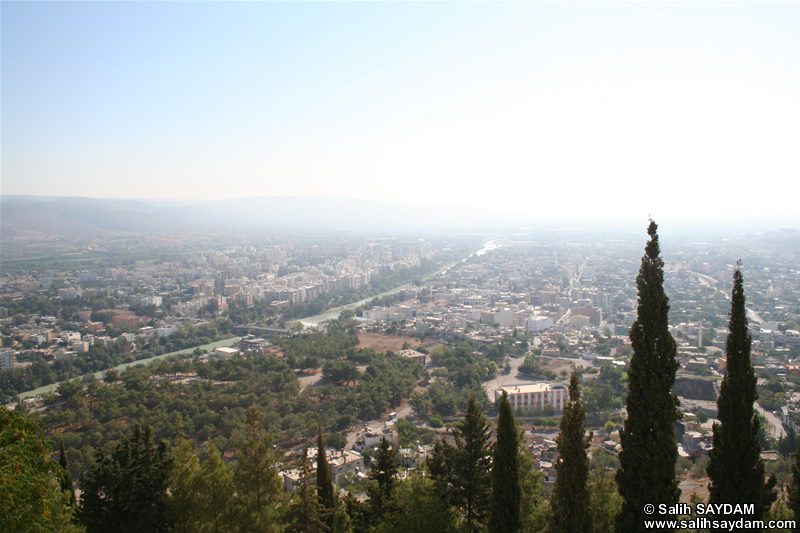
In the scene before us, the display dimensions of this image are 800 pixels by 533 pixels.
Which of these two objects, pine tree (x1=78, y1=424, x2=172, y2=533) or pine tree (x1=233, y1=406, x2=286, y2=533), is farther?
pine tree (x1=78, y1=424, x2=172, y2=533)

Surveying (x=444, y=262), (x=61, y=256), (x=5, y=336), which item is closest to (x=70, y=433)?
(x=5, y=336)

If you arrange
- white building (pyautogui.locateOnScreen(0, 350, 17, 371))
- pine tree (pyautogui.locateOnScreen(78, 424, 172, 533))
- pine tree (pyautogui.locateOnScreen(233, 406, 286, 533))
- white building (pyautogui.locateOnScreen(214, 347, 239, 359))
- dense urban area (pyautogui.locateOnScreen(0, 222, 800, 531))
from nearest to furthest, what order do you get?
pine tree (pyautogui.locateOnScreen(233, 406, 286, 533)) → pine tree (pyautogui.locateOnScreen(78, 424, 172, 533)) → dense urban area (pyautogui.locateOnScreen(0, 222, 800, 531)) → white building (pyautogui.locateOnScreen(0, 350, 17, 371)) → white building (pyautogui.locateOnScreen(214, 347, 239, 359))

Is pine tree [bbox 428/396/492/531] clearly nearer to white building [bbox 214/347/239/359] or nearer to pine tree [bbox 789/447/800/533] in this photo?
pine tree [bbox 789/447/800/533]

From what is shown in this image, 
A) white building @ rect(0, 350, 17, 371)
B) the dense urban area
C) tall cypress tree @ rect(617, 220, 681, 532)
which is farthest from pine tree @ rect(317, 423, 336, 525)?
white building @ rect(0, 350, 17, 371)

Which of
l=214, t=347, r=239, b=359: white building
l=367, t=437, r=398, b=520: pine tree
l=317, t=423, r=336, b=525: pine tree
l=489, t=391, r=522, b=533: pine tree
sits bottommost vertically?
l=214, t=347, r=239, b=359: white building

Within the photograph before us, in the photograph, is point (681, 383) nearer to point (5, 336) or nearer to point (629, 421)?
point (629, 421)

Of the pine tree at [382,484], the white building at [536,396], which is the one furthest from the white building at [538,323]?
the pine tree at [382,484]
